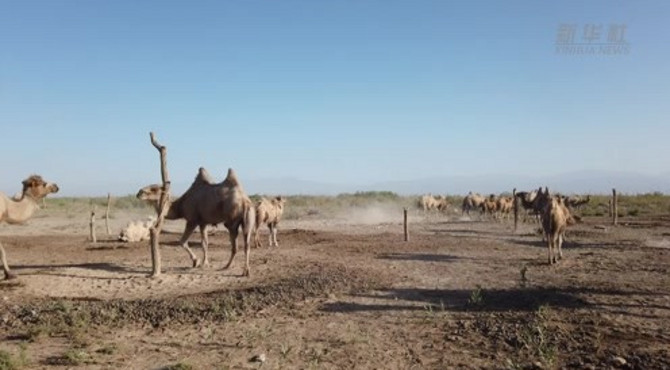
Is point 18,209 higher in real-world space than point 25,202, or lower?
lower

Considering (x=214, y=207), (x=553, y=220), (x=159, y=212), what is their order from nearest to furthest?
(x=159, y=212) < (x=214, y=207) < (x=553, y=220)

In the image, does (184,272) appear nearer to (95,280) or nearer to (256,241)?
(95,280)

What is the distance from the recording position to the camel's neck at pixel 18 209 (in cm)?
1198

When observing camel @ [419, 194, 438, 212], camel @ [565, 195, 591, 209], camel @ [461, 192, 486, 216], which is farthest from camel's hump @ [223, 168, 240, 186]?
camel @ [419, 194, 438, 212]

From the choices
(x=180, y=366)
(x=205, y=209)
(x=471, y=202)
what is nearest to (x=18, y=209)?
(x=205, y=209)

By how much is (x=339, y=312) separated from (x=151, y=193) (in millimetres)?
6751

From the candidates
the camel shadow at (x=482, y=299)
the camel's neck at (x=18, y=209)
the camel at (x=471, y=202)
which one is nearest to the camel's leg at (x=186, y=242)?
the camel's neck at (x=18, y=209)

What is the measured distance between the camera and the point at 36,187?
12.7m

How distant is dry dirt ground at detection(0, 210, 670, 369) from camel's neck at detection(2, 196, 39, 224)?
1351mm

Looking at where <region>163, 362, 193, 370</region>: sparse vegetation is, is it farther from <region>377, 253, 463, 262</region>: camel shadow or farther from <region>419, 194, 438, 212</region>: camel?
<region>419, 194, 438, 212</region>: camel

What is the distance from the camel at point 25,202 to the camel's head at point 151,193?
2024 millimetres

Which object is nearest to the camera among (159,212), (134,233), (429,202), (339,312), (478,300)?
(339,312)

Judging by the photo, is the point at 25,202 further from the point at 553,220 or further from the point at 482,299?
the point at 553,220

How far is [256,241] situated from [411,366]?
1294 centimetres
